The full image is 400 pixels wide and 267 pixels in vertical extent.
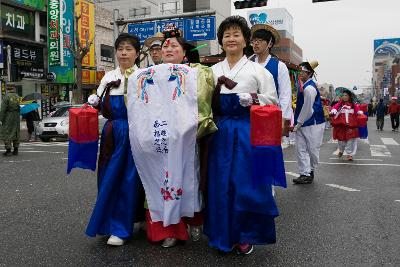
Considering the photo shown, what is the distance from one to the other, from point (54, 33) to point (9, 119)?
15409mm

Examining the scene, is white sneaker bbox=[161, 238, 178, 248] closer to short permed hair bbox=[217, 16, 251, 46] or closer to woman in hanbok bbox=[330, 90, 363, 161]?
short permed hair bbox=[217, 16, 251, 46]

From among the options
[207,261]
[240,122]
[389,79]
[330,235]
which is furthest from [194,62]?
[389,79]

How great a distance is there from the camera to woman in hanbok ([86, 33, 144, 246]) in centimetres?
364

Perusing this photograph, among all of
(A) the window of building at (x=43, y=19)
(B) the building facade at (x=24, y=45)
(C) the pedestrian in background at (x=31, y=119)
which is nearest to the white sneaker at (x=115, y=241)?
(C) the pedestrian in background at (x=31, y=119)

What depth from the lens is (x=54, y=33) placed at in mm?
25281

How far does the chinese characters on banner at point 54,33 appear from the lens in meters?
25.2

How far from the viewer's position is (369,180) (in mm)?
7281

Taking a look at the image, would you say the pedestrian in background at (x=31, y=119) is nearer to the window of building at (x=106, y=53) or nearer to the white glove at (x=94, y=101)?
the white glove at (x=94, y=101)

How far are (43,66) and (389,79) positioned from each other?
79770 millimetres

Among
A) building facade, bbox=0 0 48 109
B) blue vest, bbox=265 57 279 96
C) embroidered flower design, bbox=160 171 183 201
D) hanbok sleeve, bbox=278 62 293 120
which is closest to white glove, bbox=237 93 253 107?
embroidered flower design, bbox=160 171 183 201

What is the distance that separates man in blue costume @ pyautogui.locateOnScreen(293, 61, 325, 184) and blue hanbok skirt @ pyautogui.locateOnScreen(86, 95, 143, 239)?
12.2 ft

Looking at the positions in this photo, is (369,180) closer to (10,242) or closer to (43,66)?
(10,242)

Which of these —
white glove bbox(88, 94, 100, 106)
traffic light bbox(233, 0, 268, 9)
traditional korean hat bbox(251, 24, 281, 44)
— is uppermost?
traffic light bbox(233, 0, 268, 9)

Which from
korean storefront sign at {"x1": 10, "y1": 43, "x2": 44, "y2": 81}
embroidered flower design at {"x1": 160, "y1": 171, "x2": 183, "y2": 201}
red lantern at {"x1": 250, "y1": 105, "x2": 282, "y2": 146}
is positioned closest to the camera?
red lantern at {"x1": 250, "y1": 105, "x2": 282, "y2": 146}
